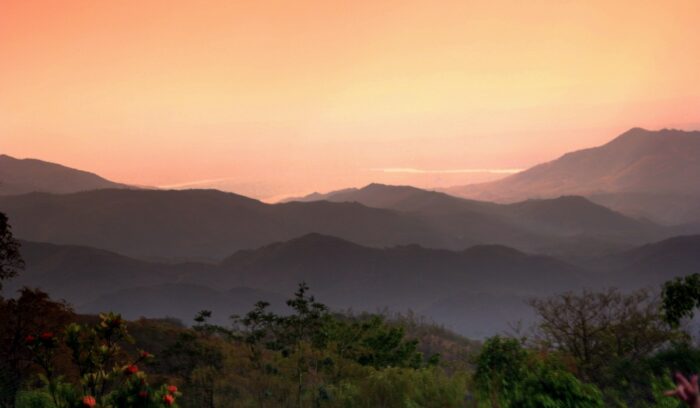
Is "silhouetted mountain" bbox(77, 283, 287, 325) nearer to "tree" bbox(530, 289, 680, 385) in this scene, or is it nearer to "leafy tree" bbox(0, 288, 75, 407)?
"tree" bbox(530, 289, 680, 385)

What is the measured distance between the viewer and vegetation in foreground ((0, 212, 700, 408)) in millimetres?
10148

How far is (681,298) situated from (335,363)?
12.9 metres

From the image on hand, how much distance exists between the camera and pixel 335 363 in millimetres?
23516

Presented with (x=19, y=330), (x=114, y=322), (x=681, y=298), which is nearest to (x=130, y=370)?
(x=114, y=322)

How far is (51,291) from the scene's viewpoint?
191m

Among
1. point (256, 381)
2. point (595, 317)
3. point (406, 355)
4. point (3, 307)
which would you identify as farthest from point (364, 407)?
point (595, 317)

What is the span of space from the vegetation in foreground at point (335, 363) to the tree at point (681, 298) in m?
0.02

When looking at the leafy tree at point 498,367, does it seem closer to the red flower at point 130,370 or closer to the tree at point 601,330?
the red flower at point 130,370

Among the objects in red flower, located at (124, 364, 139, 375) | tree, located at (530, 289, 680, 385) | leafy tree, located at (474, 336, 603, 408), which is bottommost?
tree, located at (530, 289, 680, 385)

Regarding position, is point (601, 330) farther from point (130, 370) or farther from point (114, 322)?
point (130, 370)

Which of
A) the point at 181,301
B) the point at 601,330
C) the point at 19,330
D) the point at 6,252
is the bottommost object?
the point at 181,301

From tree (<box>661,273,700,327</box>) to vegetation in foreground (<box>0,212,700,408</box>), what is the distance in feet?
0.08

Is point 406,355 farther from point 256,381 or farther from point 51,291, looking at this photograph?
point 51,291

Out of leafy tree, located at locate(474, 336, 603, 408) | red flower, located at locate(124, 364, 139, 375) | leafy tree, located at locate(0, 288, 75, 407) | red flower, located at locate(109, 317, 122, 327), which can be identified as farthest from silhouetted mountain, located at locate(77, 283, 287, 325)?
red flower, located at locate(124, 364, 139, 375)
